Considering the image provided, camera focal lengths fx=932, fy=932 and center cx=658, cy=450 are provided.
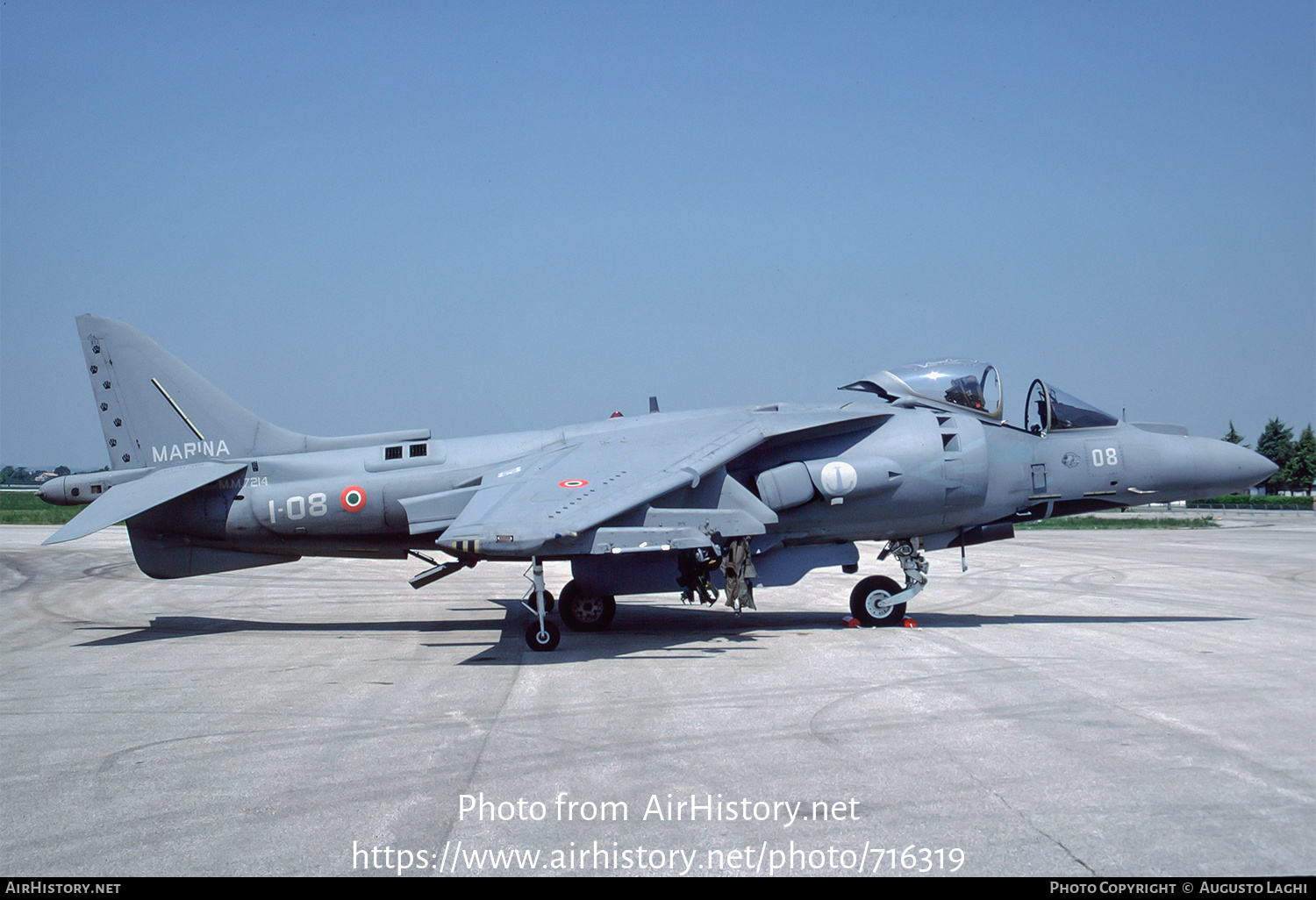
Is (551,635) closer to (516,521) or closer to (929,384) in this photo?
(516,521)

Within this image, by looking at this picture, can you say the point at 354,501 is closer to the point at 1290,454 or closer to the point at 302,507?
the point at 302,507

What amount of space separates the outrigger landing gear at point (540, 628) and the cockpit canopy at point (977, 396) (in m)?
5.92

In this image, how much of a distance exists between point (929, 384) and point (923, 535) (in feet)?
7.19

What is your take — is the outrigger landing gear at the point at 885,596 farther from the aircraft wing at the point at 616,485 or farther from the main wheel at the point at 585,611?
the main wheel at the point at 585,611

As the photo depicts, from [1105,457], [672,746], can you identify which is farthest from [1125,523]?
[672,746]

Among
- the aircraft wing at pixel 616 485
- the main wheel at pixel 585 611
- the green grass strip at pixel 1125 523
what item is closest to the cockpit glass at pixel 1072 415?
the aircraft wing at pixel 616 485

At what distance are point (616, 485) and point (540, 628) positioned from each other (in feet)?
6.30

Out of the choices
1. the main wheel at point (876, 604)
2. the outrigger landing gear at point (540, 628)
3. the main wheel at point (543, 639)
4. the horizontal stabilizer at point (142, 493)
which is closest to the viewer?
the outrigger landing gear at point (540, 628)

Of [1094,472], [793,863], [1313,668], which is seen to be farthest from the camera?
[1094,472]

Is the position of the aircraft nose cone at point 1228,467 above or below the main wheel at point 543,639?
above

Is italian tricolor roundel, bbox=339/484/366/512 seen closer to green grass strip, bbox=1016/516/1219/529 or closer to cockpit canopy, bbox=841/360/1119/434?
cockpit canopy, bbox=841/360/1119/434

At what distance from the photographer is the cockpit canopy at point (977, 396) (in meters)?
13.2
